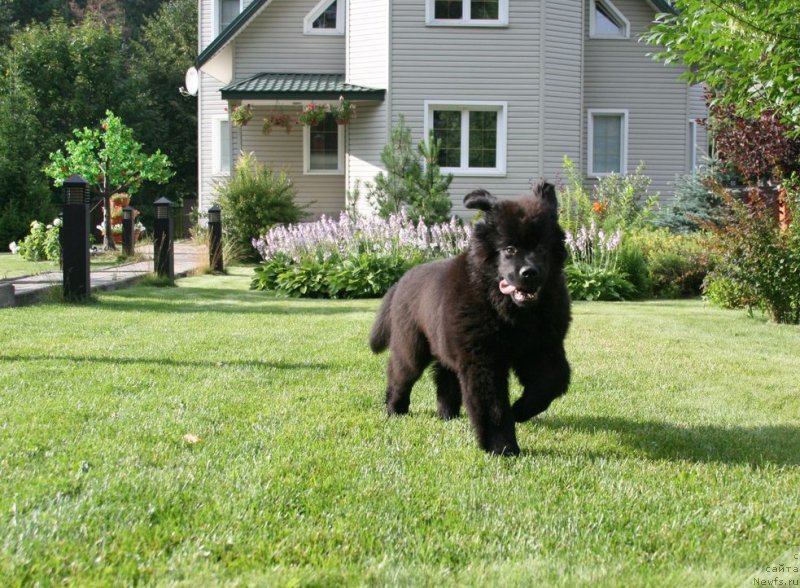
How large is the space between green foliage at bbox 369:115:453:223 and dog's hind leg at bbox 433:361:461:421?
12.1m

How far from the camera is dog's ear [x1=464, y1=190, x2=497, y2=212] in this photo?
4535mm

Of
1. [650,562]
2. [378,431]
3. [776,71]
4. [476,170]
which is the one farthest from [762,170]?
[650,562]

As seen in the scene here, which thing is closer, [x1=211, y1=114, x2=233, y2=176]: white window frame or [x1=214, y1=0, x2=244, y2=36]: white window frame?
[x1=211, y1=114, x2=233, y2=176]: white window frame

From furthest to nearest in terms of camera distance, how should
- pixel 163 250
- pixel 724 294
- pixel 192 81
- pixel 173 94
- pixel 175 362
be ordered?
pixel 173 94
pixel 192 81
pixel 163 250
pixel 724 294
pixel 175 362

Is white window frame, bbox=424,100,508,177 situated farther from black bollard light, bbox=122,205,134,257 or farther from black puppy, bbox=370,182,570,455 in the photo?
black puppy, bbox=370,182,570,455

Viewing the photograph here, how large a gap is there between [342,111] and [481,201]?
665 inches

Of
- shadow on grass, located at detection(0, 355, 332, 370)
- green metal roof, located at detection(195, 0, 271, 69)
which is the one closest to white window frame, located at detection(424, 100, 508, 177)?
green metal roof, located at detection(195, 0, 271, 69)

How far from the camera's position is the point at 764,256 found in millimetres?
10398

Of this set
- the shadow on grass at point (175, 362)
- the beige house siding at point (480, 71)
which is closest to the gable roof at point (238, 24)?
the beige house siding at point (480, 71)

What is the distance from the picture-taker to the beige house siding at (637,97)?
23.2 m

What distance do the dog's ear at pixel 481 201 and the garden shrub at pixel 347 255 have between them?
28.8ft

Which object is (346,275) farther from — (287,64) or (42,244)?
(287,64)

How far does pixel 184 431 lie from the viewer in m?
4.64

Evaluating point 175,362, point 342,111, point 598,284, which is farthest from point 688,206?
point 175,362
